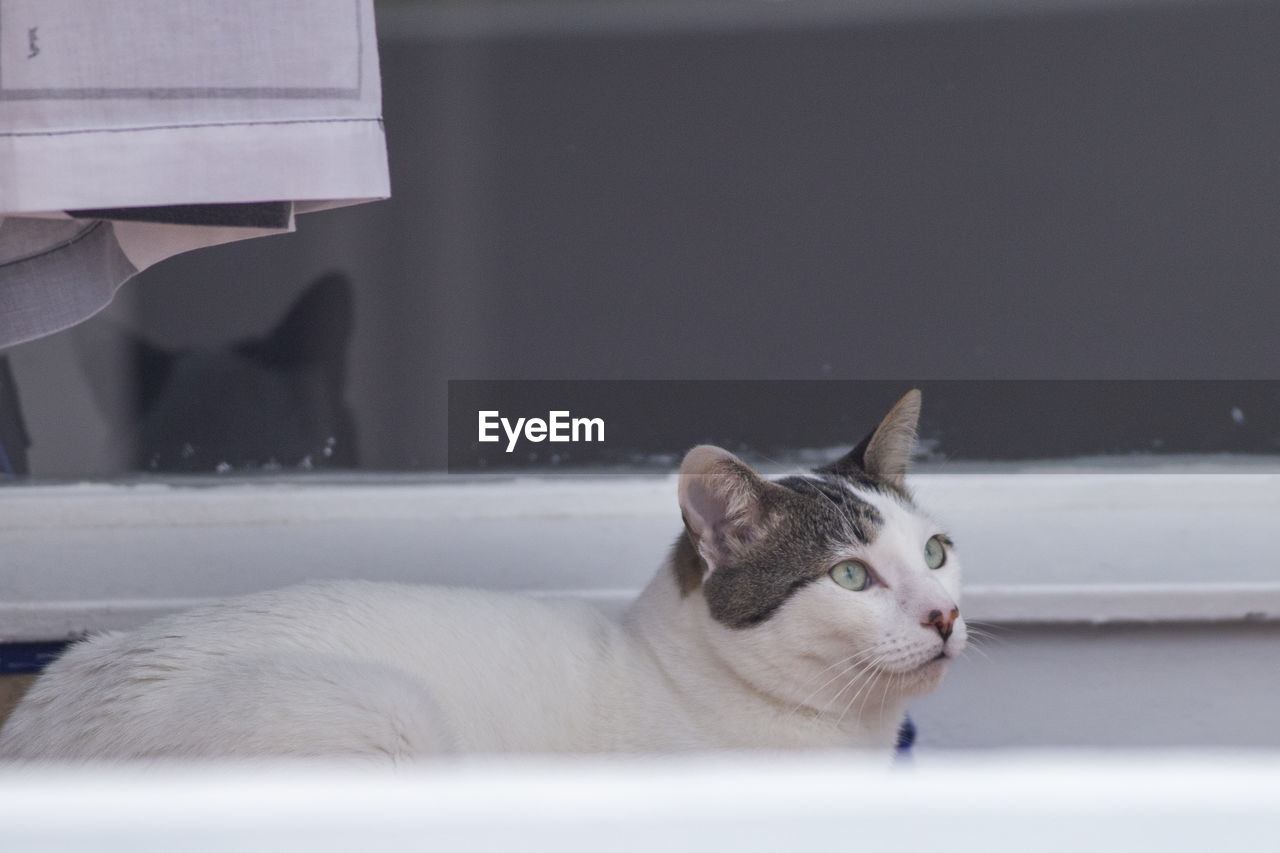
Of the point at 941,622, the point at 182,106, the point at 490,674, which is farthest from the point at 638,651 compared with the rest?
the point at 182,106

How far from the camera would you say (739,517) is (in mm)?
998

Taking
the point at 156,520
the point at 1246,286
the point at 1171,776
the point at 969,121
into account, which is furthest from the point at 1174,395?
the point at 156,520

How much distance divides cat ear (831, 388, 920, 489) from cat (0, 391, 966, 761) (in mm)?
59

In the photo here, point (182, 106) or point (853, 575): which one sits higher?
point (182, 106)

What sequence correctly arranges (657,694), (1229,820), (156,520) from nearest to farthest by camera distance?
1. (1229,820)
2. (657,694)
3. (156,520)

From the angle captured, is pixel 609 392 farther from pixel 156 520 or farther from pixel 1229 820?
pixel 1229 820

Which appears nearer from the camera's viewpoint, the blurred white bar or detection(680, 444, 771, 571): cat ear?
the blurred white bar

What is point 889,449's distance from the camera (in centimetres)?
113

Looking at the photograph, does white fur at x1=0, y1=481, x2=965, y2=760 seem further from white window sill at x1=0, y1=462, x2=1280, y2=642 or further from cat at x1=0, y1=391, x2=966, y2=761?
white window sill at x1=0, y1=462, x2=1280, y2=642

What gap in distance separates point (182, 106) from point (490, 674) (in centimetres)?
56

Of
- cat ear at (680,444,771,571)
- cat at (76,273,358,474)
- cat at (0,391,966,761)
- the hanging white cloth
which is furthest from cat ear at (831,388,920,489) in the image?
cat at (76,273,358,474)

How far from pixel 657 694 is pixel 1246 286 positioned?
1.11m

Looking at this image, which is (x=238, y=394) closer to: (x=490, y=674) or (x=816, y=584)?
(x=490, y=674)

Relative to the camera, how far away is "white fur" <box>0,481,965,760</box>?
2.52 feet
